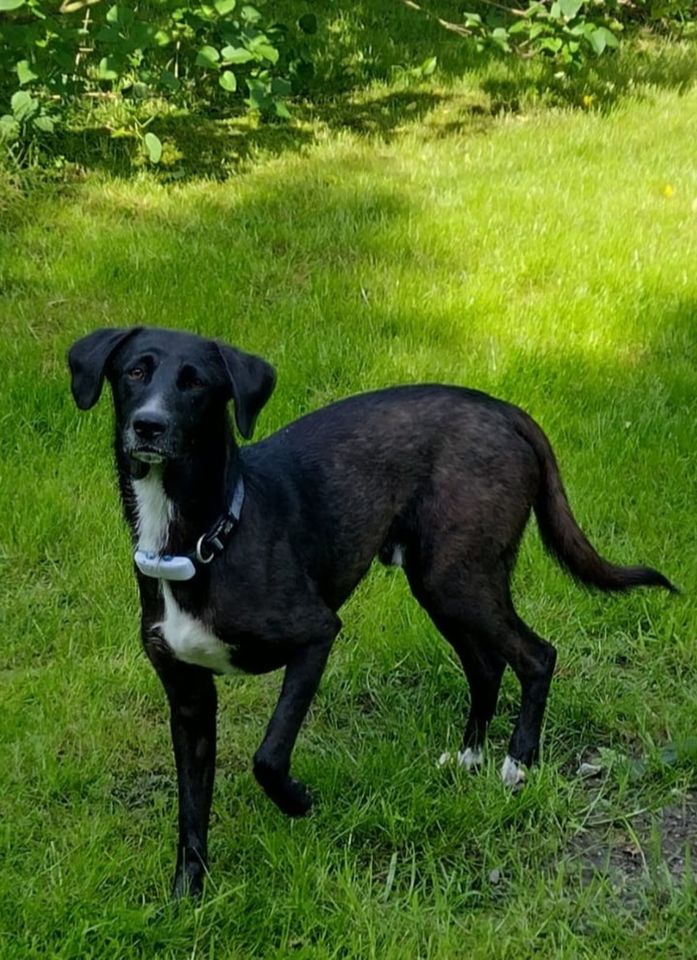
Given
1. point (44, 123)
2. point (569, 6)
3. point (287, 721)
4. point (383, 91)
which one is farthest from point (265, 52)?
point (287, 721)

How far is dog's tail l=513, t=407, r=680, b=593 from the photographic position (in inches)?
132

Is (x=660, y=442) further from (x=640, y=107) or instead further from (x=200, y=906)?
(x=640, y=107)

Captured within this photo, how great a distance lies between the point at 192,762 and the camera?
2.98 m

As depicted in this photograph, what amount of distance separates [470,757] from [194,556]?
1.06 m

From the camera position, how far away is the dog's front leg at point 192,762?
2.92 meters

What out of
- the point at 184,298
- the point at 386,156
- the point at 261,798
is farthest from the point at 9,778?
the point at 386,156

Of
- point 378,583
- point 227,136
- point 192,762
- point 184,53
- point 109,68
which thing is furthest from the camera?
point 184,53

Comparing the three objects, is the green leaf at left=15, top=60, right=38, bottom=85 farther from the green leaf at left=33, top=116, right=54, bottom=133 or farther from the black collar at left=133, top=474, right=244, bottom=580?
the black collar at left=133, top=474, right=244, bottom=580

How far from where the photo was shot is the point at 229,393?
2.79 metres

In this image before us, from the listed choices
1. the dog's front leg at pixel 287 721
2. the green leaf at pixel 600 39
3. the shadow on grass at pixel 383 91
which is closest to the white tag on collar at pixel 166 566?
the dog's front leg at pixel 287 721

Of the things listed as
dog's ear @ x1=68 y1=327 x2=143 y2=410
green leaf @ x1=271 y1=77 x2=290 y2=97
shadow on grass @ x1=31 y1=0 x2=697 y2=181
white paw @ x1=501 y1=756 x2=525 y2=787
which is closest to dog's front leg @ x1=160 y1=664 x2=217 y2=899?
dog's ear @ x1=68 y1=327 x2=143 y2=410

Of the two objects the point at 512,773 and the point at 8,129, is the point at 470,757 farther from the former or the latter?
the point at 8,129

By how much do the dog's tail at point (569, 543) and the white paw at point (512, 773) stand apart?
1.70ft

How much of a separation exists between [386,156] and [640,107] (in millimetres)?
2007
